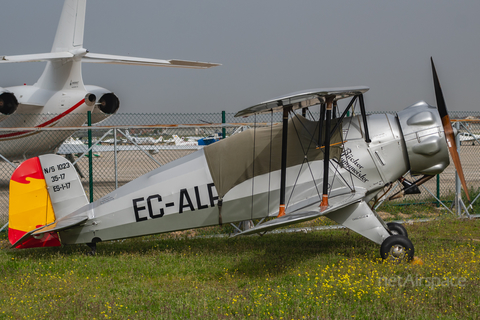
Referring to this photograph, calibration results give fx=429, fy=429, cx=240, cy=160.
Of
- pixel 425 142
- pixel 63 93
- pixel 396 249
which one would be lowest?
pixel 396 249

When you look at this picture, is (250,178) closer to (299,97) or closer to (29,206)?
(299,97)

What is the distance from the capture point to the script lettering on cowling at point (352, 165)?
607cm

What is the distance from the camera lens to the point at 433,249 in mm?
6598

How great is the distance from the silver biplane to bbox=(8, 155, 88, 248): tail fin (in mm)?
13

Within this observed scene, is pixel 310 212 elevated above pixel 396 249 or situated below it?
above

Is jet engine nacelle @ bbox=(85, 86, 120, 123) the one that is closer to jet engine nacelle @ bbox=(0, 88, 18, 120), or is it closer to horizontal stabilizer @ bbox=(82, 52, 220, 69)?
horizontal stabilizer @ bbox=(82, 52, 220, 69)

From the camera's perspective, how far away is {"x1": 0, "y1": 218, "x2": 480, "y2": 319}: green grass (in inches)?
167

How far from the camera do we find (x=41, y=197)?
634 cm

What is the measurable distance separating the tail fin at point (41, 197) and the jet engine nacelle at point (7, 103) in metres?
7.91

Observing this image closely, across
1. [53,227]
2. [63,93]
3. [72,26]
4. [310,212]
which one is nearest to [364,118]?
[310,212]

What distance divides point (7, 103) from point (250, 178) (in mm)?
10145

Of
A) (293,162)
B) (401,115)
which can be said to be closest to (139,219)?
(293,162)

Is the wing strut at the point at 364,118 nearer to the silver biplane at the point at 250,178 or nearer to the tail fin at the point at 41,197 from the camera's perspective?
the silver biplane at the point at 250,178

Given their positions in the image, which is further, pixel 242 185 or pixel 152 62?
pixel 152 62
